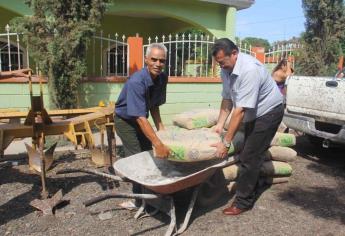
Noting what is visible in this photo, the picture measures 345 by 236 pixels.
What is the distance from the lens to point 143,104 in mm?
3576

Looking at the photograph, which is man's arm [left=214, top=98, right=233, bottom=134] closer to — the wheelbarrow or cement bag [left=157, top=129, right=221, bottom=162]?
cement bag [left=157, top=129, right=221, bottom=162]

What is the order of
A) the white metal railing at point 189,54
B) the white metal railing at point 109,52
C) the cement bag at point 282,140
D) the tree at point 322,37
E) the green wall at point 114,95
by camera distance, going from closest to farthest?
the cement bag at point 282,140 < the green wall at point 114,95 < the white metal railing at point 109,52 < the white metal railing at point 189,54 < the tree at point 322,37

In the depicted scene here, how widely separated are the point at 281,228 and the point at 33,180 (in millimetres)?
3119

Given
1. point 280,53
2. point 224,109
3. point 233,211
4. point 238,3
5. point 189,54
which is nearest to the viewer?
point 233,211

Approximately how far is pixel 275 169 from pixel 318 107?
4.96 feet

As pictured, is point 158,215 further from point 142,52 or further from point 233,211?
point 142,52

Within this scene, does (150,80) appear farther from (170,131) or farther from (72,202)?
(72,202)

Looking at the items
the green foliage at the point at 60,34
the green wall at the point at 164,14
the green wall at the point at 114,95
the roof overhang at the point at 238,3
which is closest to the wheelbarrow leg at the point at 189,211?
the green foliage at the point at 60,34

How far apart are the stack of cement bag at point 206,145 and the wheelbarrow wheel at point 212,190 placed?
0.57 feet

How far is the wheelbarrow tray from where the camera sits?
3.63m

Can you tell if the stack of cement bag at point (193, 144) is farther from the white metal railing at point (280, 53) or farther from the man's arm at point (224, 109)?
the white metal railing at point (280, 53)

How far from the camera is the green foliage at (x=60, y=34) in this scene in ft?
23.7

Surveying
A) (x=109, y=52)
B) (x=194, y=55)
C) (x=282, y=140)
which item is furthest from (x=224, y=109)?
(x=194, y=55)

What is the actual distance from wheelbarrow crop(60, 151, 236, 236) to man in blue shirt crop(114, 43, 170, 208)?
8.5 inches
